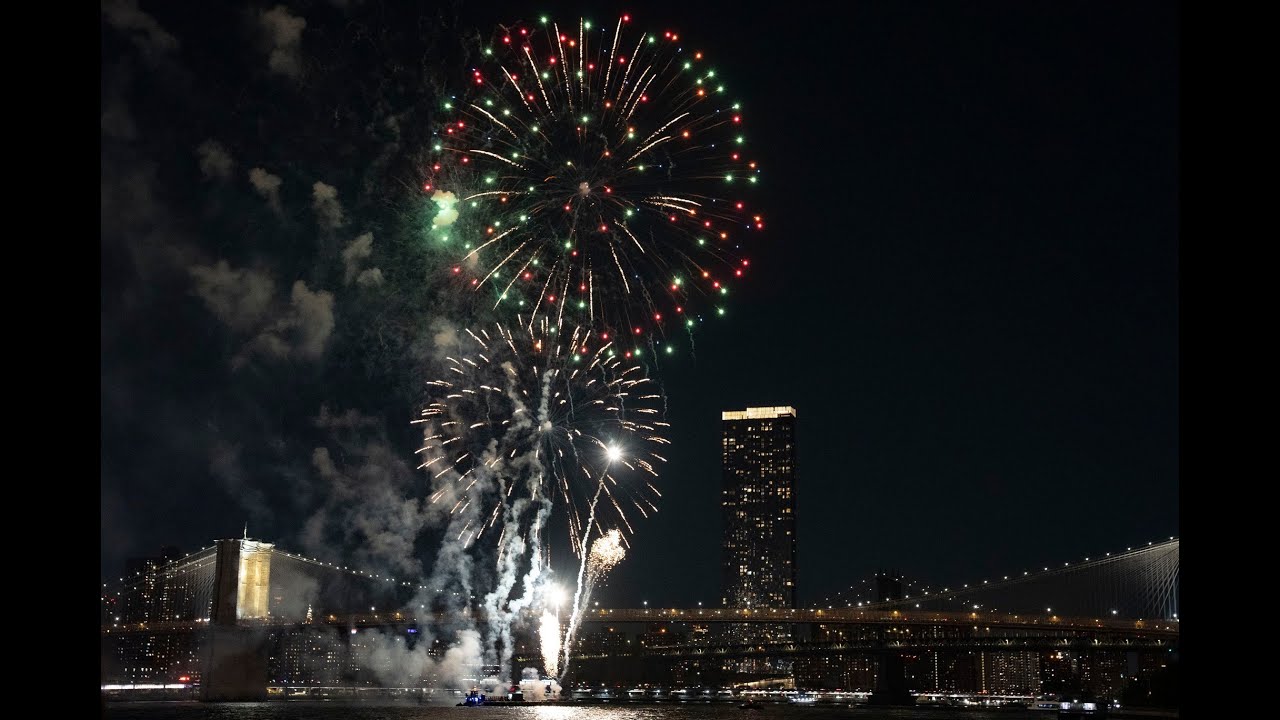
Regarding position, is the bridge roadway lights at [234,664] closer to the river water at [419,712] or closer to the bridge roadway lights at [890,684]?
the river water at [419,712]

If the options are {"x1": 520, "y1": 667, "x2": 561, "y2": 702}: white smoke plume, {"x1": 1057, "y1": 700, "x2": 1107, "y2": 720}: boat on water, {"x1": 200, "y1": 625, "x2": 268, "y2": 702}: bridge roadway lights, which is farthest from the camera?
{"x1": 520, "y1": 667, "x2": 561, "y2": 702}: white smoke plume

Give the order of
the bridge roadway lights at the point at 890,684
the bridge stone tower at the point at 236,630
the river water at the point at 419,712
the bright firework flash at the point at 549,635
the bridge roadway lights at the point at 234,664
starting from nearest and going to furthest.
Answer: the bright firework flash at the point at 549,635
the river water at the point at 419,712
the bridge roadway lights at the point at 234,664
the bridge stone tower at the point at 236,630
the bridge roadway lights at the point at 890,684

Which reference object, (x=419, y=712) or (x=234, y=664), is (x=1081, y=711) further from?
(x=234, y=664)

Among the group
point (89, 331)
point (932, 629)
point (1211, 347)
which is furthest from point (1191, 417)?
point (932, 629)

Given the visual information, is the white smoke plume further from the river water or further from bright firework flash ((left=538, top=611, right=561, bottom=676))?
bright firework flash ((left=538, top=611, right=561, bottom=676))

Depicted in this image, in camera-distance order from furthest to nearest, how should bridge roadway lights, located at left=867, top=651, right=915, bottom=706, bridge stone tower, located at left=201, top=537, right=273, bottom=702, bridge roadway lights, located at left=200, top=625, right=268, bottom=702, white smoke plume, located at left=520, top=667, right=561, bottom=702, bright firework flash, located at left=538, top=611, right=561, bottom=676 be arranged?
bridge roadway lights, located at left=867, top=651, right=915, bottom=706, white smoke plume, located at left=520, top=667, right=561, bottom=702, bridge stone tower, located at left=201, top=537, right=273, bottom=702, bridge roadway lights, located at left=200, top=625, right=268, bottom=702, bright firework flash, located at left=538, top=611, right=561, bottom=676

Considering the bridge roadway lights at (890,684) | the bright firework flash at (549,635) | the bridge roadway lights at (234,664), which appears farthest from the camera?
the bridge roadway lights at (890,684)

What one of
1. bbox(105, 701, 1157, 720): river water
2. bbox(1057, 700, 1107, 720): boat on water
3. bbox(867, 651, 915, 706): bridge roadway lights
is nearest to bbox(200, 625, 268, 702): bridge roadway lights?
bbox(105, 701, 1157, 720): river water

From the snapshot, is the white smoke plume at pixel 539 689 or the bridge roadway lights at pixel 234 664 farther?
the white smoke plume at pixel 539 689

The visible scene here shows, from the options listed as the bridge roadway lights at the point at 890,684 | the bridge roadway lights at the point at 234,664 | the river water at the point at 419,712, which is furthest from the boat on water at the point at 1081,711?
the bridge roadway lights at the point at 234,664

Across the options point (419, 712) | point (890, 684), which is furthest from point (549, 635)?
point (890, 684)
